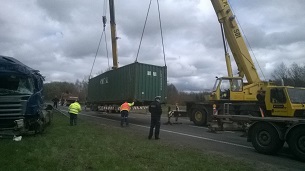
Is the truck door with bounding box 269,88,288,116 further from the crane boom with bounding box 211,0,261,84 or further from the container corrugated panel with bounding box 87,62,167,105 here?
the container corrugated panel with bounding box 87,62,167,105

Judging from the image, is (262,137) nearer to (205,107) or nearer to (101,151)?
(101,151)

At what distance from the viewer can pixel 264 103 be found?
1284cm

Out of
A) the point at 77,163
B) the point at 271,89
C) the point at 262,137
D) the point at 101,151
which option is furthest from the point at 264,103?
the point at 77,163

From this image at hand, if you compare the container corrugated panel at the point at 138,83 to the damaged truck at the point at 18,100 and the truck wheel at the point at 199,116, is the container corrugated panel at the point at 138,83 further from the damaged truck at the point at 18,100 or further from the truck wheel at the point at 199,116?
the damaged truck at the point at 18,100

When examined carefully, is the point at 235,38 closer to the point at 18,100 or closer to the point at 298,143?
the point at 298,143

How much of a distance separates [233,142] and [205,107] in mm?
6864

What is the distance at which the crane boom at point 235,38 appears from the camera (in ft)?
58.9

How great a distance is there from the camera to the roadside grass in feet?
22.7

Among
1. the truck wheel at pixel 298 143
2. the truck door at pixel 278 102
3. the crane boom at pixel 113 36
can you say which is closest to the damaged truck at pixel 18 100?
the truck wheel at pixel 298 143

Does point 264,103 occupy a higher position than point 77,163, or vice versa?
point 264,103

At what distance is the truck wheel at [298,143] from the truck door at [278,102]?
2623 mm

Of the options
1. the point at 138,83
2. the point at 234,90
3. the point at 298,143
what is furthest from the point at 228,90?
the point at 298,143

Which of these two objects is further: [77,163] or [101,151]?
[101,151]

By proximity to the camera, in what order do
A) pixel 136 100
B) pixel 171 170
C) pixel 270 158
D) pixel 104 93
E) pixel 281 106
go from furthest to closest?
pixel 104 93 → pixel 136 100 → pixel 281 106 → pixel 270 158 → pixel 171 170
